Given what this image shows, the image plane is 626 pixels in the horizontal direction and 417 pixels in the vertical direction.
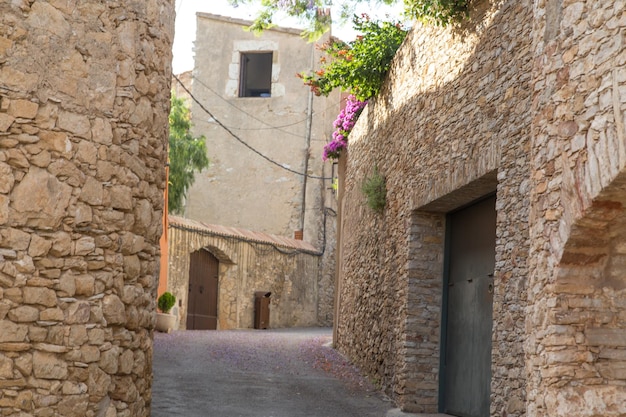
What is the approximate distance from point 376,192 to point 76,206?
5971 millimetres

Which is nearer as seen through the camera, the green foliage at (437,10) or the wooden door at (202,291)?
the green foliage at (437,10)

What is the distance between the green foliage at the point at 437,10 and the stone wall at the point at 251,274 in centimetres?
919

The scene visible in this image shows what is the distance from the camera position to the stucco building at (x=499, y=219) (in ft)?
15.6

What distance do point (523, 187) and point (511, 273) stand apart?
682mm

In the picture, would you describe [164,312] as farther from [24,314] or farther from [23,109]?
[23,109]

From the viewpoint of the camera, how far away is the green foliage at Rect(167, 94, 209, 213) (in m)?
21.5

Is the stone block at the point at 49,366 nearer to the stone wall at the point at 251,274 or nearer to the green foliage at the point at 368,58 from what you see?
the green foliage at the point at 368,58

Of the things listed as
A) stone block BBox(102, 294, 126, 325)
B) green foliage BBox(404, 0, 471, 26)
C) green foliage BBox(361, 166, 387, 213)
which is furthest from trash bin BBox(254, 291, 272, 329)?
stone block BBox(102, 294, 126, 325)

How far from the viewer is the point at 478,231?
28.3 ft

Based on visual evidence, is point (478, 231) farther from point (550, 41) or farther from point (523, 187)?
point (550, 41)

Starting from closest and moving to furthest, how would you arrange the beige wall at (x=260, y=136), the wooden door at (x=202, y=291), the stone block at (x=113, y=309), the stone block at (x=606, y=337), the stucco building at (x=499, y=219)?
the stucco building at (x=499, y=219), the stone block at (x=606, y=337), the stone block at (x=113, y=309), the wooden door at (x=202, y=291), the beige wall at (x=260, y=136)

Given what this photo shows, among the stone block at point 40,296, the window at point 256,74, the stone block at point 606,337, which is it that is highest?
the window at point 256,74

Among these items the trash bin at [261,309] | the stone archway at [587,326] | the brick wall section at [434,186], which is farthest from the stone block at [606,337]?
the trash bin at [261,309]

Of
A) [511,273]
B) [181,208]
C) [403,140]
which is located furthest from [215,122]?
[511,273]
